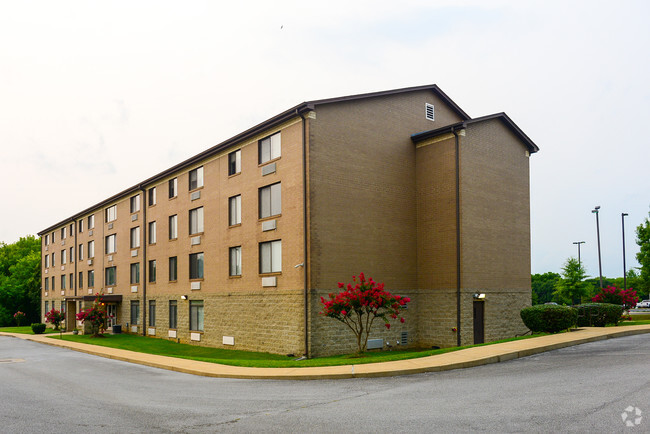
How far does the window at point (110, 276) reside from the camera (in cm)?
4725

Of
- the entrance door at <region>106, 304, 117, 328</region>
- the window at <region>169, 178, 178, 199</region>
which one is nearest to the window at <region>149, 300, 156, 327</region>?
the entrance door at <region>106, 304, 117, 328</region>

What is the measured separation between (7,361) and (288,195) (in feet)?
47.5

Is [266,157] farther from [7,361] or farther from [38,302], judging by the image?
[38,302]

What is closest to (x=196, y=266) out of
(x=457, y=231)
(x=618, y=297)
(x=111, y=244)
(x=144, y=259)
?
(x=144, y=259)

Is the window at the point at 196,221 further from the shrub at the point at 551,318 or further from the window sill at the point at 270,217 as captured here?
the shrub at the point at 551,318

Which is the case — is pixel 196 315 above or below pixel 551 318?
below

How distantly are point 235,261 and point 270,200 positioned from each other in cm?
480

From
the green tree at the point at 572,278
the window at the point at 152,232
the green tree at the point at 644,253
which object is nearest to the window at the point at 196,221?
the window at the point at 152,232

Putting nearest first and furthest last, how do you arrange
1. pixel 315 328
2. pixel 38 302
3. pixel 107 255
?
pixel 315 328
pixel 107 255
pixel 38 302

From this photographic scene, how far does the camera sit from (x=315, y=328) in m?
23.3

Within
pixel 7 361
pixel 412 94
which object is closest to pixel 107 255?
pixel 7 361

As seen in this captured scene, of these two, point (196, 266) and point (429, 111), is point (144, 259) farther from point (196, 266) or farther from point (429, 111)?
point (429, 111)

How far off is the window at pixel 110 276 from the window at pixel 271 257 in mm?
24871

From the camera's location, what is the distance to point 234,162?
30.6 m
